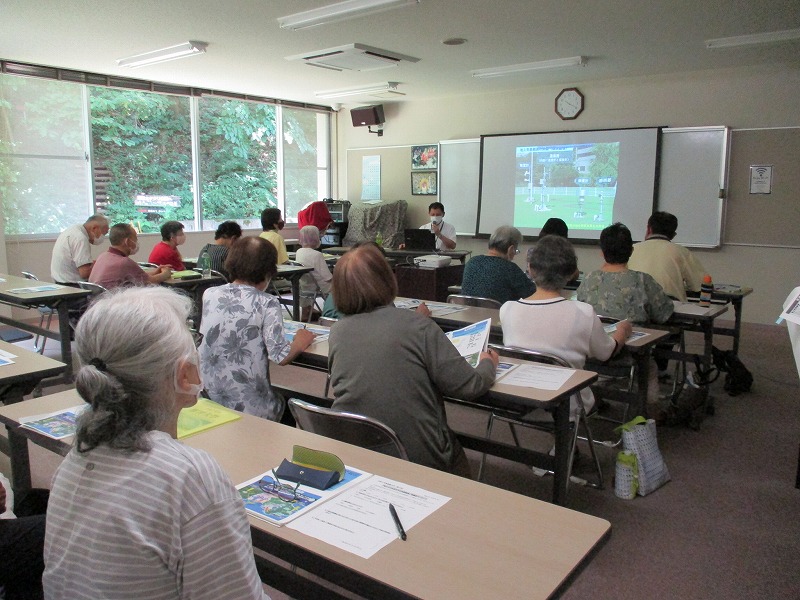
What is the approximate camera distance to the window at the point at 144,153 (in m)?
6.89

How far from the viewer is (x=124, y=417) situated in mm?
900

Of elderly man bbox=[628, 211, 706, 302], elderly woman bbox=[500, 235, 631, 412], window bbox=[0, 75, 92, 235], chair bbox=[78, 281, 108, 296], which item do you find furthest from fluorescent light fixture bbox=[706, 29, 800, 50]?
window bbox=[0, 75, 92, 235]

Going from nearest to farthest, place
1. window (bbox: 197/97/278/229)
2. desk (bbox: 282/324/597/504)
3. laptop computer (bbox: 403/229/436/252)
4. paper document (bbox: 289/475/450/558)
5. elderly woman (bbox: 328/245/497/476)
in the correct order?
1. paper document (bbox: 289/475/450/558)
2. elderly woman (bbox: 328/245/497/476)
3. desk (bbox: 282/324/597/504)
4. laptop computer (bbox: 403/229/436/252)
5. window (bbox: 197/97/278/229)

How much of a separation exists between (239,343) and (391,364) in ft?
2.61

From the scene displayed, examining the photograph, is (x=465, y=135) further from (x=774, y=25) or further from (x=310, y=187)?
(x=774, y=25)

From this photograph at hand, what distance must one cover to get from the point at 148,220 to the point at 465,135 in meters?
4.44

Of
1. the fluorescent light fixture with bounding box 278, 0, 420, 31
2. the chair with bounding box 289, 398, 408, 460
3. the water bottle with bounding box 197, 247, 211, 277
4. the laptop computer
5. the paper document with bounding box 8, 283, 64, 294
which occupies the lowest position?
the chair with bounding box 289, 398, 408, 460

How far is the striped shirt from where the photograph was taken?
0.88 m

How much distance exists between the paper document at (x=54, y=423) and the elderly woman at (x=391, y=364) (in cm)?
78

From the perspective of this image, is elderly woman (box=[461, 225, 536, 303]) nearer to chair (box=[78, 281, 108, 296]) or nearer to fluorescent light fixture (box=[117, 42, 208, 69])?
chair (box=[78, 281, 108, 296])

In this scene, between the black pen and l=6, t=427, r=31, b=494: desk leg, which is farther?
l=6, t=427, r=31, b=494: desk leg

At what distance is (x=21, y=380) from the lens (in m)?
2.27

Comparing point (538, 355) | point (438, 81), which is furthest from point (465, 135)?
point (538, 355)

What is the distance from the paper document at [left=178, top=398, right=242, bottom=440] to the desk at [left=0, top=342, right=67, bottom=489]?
2.45 feet
